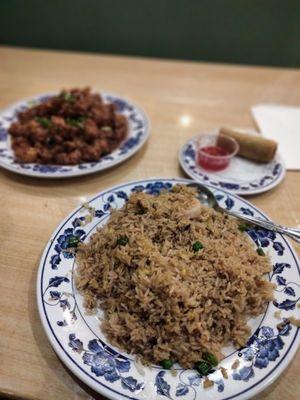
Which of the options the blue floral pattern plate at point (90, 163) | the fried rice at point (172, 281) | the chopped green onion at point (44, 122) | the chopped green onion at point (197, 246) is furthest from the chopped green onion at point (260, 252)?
the chopped green onion at point (44, 122)

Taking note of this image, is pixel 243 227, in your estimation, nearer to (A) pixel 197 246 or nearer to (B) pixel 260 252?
(B) pixel 260 252

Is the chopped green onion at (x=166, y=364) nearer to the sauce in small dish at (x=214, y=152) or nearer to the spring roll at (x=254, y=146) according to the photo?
the sauce in small dish at (x=214, y=152)

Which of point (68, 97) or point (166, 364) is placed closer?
point (166, 364)

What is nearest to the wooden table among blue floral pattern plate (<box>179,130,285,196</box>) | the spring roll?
blue floral pattern plate (<box>179,130,285,196</box>)

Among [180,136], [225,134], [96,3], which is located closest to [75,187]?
[180,136]

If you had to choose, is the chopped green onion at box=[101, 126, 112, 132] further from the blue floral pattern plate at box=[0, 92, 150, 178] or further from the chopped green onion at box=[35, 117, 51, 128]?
the chopped green onion at box=[35, 117, 51, 128]

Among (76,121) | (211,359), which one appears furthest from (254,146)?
(211,359)
